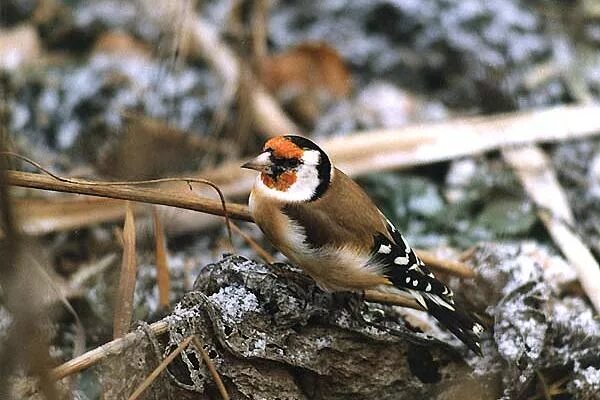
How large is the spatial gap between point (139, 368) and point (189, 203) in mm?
397

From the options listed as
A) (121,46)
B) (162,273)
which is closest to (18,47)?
(121,46)

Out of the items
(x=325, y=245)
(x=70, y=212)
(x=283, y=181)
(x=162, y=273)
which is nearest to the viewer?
(x=325, y=245)

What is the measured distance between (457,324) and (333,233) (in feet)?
1.31

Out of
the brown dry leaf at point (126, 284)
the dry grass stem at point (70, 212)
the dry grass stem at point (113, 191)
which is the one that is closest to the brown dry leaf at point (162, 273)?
the brown dry leaf at point (126, 284)

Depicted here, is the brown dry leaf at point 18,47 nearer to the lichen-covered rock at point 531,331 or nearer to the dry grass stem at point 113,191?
the dry grass stem at point 113,191

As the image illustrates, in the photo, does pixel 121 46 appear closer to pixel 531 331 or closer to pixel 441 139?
pixel 441 139

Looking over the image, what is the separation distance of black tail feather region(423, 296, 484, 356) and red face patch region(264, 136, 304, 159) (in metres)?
0.48

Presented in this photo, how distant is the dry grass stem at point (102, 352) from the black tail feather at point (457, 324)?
2.15ft

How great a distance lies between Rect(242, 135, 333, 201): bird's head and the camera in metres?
2.41

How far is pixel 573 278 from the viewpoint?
300cm

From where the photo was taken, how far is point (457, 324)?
7.95ft

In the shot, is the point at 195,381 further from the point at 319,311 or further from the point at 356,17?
the point at 356,17

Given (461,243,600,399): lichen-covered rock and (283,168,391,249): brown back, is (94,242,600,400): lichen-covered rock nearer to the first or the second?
(461,243,600,399): lichen-covered rock

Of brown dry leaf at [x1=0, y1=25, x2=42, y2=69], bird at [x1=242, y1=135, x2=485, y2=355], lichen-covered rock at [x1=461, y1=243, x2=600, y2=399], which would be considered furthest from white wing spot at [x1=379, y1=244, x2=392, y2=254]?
brown dry leaf at [x1=0, y1=25, x2=42, y2=69]
